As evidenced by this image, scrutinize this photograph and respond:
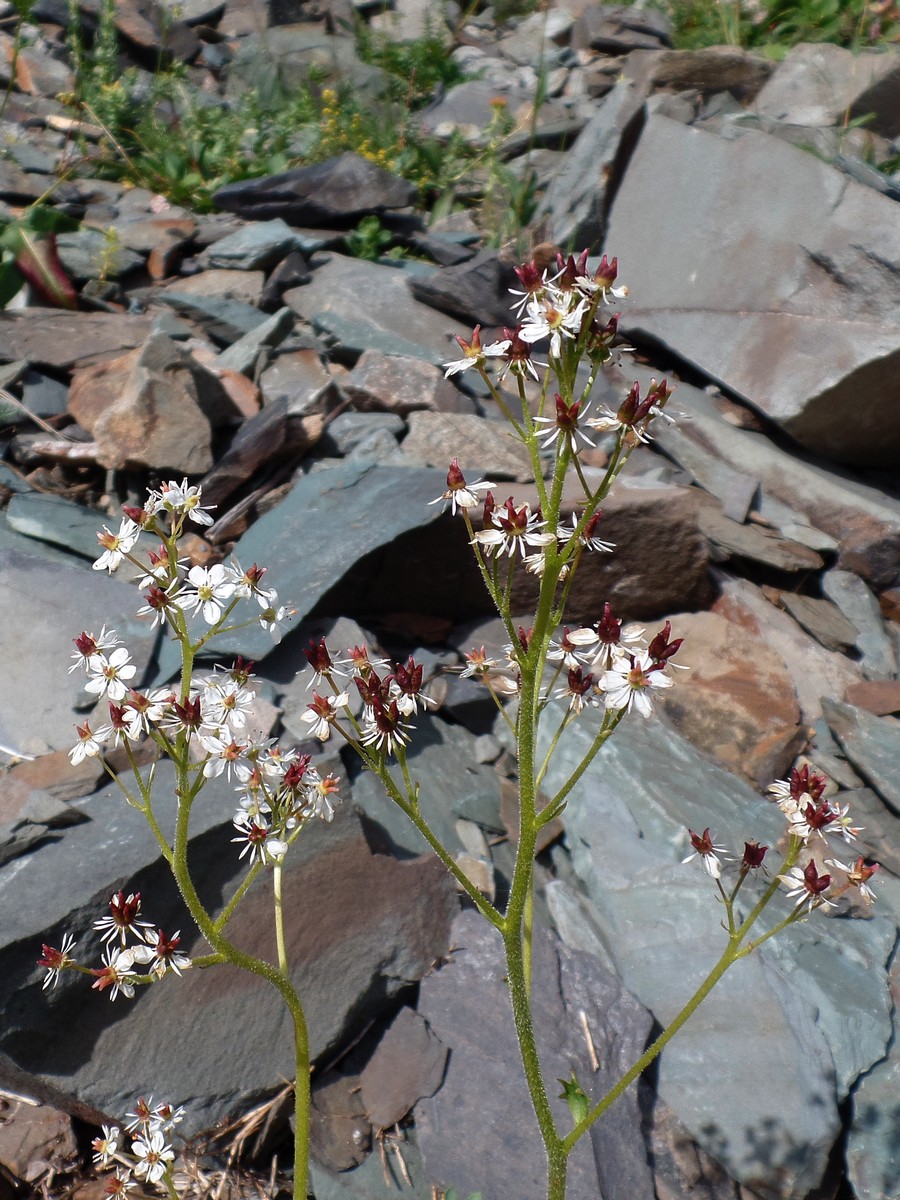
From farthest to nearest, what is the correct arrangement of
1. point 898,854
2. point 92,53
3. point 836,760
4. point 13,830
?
point 92,53 → point 836,760 → point 898,854 → point 13,830

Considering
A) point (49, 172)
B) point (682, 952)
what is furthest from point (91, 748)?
point (49, 172)

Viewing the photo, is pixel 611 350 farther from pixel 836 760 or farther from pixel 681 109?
pixel 681 109

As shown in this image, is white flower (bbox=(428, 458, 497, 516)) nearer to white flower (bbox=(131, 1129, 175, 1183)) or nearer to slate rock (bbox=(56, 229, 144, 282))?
white flower (bbox=(131, 1129, 175, 1183))

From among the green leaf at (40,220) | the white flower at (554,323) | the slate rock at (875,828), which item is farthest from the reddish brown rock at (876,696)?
the green leaf at (40,220)

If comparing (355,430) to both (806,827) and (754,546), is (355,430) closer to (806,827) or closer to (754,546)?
(754,546)

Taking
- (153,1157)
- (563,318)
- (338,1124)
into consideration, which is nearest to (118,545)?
(563,318)
